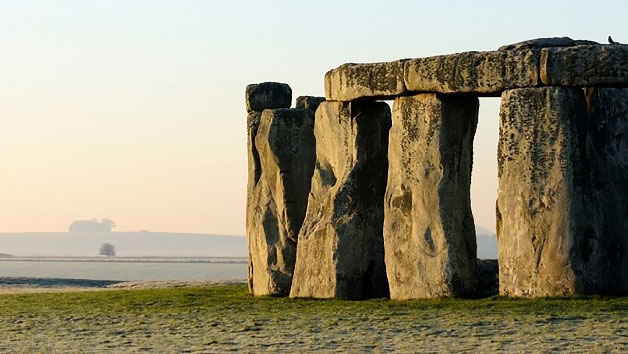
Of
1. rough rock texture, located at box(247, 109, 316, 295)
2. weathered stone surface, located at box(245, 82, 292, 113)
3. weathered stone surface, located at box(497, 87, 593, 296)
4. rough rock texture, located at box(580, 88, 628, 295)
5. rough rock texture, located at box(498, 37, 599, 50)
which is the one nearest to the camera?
weathered stone surface, located at box(497, 87, 593, 296)

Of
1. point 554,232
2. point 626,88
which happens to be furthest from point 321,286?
point 626,88

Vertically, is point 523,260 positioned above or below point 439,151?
below

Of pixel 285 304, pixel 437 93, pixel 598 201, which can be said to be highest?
pixel 437 93

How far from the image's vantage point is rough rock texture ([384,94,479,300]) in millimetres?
19688

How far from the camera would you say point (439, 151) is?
1967 cm

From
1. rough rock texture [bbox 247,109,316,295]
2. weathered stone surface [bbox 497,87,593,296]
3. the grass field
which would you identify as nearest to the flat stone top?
weathered stone surface [bbox 497,87,593,296]

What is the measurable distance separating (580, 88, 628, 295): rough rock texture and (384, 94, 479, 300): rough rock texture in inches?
70.0

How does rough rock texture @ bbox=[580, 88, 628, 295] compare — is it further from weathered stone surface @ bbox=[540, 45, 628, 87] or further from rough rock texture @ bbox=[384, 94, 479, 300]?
rough rock texture @ bbox=[384, 94, 479, 300]

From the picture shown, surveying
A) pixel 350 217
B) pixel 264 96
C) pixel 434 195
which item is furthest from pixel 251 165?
pixel 434 195

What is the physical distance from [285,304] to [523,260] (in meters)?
3.63

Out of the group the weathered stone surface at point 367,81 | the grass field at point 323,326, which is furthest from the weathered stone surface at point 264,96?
the grass field at point 323,326

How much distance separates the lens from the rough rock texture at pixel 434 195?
64.6ft

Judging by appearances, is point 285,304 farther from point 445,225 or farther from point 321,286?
point 445,225

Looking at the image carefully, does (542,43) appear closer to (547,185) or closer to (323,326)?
(547,185)
